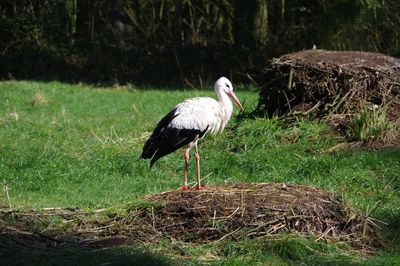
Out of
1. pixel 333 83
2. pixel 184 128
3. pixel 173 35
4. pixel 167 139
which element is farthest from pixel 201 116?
pixel 173 35

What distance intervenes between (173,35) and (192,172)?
12.9 m

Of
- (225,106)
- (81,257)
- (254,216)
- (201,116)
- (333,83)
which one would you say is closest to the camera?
(81,257)

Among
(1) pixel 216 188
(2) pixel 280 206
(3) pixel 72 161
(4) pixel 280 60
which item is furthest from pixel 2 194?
(4) pixel 280 60

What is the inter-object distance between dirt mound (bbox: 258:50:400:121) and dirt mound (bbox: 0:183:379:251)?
462 cm

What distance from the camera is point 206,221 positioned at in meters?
7.85

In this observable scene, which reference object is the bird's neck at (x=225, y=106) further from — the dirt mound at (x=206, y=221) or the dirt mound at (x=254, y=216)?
the dirt mound at (x=254, y=216)

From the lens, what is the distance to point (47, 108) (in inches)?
656

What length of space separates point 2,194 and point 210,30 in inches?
582

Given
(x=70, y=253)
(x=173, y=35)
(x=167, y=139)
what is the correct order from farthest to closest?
(x=173, y=35) → (x=167, y=139) → (x=70, y=253)

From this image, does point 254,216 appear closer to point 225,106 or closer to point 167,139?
point 167,139

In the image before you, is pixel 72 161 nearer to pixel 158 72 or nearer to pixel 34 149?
pixel 34 149

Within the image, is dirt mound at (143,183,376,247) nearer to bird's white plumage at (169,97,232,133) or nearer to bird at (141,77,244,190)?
bird at (141,77,244,190)

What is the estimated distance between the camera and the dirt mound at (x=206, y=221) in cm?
777

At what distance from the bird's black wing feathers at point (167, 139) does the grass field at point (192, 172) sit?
0.57m
